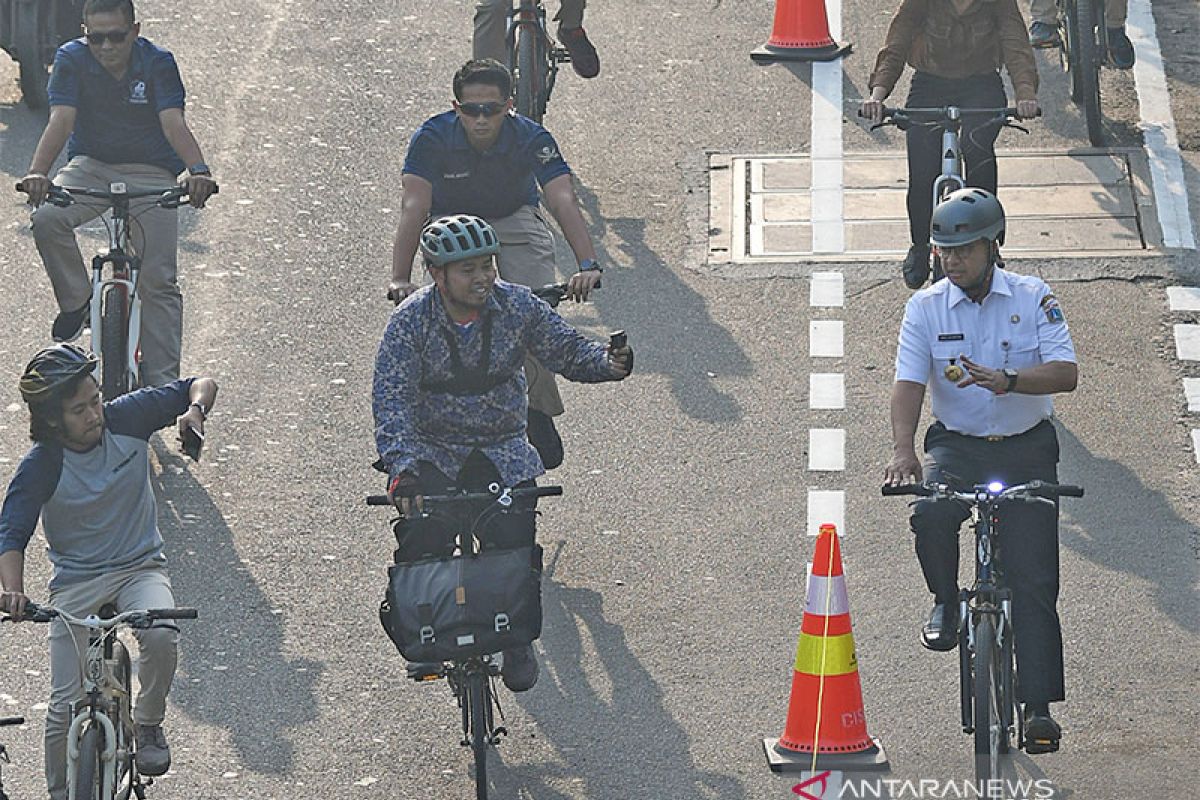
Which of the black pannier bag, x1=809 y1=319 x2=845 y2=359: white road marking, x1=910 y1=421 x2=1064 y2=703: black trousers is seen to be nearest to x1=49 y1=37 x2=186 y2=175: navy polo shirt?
x1=809 y1=319 x2=845 y2=359: white road marking

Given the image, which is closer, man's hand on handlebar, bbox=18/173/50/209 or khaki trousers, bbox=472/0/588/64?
man's hand on handlebar, bbox=18/173/50/209

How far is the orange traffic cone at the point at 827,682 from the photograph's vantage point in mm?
8539

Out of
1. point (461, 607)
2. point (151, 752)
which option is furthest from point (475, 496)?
point (151, 752)

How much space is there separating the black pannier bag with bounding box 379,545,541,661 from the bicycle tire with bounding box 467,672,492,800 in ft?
0.72

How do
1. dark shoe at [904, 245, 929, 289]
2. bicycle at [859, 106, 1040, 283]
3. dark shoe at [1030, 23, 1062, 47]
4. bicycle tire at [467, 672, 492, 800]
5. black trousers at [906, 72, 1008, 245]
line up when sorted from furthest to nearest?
dark shoe at [1030, 23, 1062, 47]
dark shoe at [904, 245, 929, 289]
black trousers at [906, 72, 1008, 245]
bicycle at [859, 106, 1040, 283]
bicycle tire at [467, 672, 492, 800]

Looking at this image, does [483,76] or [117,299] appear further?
[117,299]

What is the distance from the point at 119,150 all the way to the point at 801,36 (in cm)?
640

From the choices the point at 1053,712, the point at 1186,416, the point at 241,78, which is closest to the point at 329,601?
the point at 1053,712

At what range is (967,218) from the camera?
855cm

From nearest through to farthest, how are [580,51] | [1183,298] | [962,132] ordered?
[962,132]
[1183,298]
[580,51]

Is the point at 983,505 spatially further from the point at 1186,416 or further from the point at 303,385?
the point at 303,385

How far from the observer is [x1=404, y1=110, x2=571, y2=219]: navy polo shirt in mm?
10570

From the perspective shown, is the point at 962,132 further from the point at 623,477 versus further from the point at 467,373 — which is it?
the point at 467,373

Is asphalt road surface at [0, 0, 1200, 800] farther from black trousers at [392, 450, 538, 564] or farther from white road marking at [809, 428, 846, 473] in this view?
black trousers at [392, 450, 538, 564]
